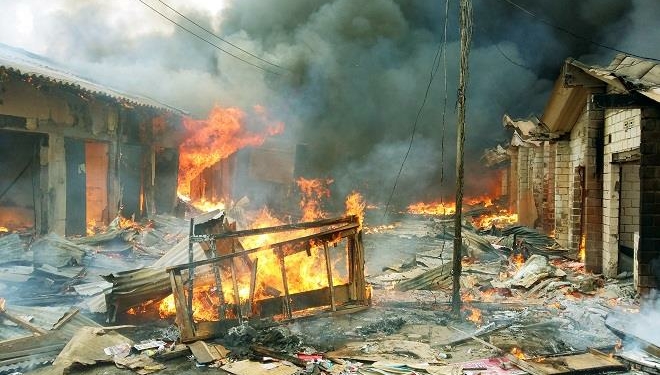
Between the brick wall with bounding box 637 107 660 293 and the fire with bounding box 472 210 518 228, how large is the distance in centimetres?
1109

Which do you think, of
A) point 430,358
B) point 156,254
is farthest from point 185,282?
point 156,254

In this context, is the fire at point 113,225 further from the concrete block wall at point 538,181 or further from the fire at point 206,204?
the concrete block wall at point 538,181

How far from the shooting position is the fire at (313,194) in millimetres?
23195

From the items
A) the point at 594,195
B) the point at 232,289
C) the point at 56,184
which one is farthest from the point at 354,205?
the point at 232,289

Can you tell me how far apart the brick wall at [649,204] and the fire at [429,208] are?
57.7 feet

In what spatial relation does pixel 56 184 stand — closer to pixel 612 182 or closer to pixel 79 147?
pixel 79 147

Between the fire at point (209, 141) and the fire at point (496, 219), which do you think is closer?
the fire at point (209, 141)

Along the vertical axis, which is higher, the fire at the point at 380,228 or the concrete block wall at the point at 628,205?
the concrete block wall at the point at 628,205

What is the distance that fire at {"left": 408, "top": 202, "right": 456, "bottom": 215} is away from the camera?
89.5 feet

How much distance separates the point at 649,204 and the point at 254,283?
716 cm

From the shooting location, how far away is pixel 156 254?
497 inches

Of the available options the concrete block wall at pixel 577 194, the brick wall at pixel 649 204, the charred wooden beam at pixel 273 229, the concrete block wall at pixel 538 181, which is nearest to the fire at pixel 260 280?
the charred wooden beam at pixel 273 229

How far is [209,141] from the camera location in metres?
21.0

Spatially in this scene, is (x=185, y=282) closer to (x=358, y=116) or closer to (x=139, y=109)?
(x=139, y=109)
